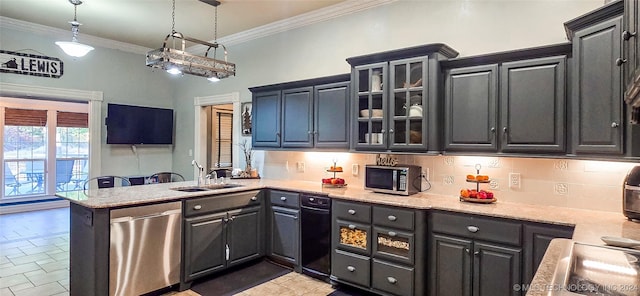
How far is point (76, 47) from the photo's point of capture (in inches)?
138

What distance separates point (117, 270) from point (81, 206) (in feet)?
1.98

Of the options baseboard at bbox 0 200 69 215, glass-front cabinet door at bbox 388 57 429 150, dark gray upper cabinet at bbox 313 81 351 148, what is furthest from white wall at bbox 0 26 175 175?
glass-front cabinet door at bbox 388 57 429 150

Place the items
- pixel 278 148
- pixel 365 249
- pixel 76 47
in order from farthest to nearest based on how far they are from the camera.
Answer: pixel 278 148
pixel 76 47
pixel 365 249

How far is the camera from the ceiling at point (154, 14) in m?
4.16

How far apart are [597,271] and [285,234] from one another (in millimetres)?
2827

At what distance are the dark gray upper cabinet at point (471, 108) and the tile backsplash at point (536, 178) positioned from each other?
32cm

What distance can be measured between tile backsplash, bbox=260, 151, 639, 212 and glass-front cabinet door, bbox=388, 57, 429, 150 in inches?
16.5

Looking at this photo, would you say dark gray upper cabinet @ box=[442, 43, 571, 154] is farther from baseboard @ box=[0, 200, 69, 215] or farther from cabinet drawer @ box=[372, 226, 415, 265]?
baseboard @ box=[0, 200, 69, 215]

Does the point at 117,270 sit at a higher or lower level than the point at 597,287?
lower

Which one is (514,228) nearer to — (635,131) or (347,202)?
(635,131)

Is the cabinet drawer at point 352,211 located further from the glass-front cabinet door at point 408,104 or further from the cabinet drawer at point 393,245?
the glass-front cabinet door at point 408,104

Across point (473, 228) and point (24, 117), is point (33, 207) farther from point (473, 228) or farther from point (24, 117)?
point (473, 228)

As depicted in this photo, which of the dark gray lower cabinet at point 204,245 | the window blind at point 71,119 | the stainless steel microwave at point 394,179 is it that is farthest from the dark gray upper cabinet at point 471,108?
the window blind at point 71,119

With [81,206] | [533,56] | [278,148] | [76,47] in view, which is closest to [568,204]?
[533,56]
